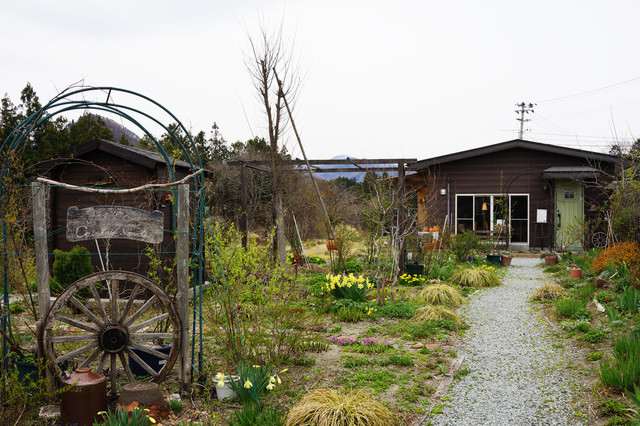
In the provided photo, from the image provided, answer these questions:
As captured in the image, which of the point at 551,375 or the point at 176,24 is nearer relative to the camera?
the point at 551,375

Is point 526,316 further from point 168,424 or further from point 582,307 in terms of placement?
point 168,424

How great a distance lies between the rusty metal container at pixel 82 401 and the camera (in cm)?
351

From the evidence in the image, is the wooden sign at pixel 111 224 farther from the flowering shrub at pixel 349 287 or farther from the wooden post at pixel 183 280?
the flowering shrub at pixel 349 287

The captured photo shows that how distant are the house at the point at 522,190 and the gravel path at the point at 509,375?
8661mm

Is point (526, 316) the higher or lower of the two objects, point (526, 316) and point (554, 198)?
the lower

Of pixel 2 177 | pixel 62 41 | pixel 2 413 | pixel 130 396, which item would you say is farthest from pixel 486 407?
pixel 62 41

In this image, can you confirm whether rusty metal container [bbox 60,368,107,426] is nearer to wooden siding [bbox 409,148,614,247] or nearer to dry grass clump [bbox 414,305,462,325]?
dry grass clump [bbox 414,305,462,325]

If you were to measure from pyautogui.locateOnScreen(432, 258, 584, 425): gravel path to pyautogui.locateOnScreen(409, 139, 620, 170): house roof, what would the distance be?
935 cm

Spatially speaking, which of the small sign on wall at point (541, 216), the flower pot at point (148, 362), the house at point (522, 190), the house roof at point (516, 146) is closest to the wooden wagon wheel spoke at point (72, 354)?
the flower pot at point (148, 362)

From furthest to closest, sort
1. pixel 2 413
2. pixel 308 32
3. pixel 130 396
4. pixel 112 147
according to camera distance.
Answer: pixel 308 32, pixel 112 147, pixel 130 396, pixel 2 413

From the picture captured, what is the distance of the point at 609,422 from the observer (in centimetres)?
365

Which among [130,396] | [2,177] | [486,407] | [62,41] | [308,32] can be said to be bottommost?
[486,407]

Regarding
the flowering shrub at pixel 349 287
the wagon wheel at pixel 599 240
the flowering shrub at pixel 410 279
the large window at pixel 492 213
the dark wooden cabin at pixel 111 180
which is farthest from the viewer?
the large window at pixel 492 213

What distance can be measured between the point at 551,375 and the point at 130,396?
4.09m
